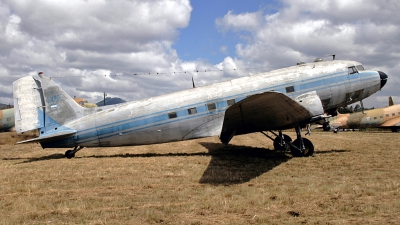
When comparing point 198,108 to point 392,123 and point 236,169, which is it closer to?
point 236,169

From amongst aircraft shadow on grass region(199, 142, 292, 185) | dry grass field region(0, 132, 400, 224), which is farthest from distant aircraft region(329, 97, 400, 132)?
aircraft shadow on grass region(199, 142, 292, 185)

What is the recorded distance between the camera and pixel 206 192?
7207 millimetres

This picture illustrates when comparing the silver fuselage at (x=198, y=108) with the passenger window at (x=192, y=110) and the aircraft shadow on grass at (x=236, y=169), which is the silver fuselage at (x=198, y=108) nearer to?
the passenger window at (x=192, y=110)

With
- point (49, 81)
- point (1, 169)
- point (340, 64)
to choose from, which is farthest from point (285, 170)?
point (49, 81)

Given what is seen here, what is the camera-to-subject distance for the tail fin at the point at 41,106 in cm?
1358

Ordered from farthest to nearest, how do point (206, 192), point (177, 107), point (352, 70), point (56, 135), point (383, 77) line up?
point (383, 77) → point (352, 70) → point (177, 107) → point (56, 135) → point (206, 192)

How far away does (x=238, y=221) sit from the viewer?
5.14m

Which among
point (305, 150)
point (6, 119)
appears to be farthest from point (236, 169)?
point (6, 119)

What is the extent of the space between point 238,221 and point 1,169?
979cm

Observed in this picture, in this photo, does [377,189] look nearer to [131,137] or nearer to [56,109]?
[131,137]

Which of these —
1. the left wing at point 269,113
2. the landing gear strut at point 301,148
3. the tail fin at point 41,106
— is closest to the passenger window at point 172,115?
the left wing at point 269,113

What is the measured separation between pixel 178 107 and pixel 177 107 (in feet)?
0.15

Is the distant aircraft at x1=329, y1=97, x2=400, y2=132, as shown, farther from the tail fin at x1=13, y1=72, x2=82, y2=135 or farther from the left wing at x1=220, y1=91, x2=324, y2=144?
the tail fin at x1=13, y1=72, x2=82, y2=135

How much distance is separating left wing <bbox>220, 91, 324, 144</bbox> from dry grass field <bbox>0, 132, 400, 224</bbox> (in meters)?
1.63
